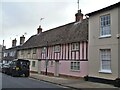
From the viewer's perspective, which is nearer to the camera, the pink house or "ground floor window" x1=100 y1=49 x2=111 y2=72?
"ground floor window" x1=100 y1=49 x2=111 y2=72

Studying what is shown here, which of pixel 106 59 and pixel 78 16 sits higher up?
pixel 78 16

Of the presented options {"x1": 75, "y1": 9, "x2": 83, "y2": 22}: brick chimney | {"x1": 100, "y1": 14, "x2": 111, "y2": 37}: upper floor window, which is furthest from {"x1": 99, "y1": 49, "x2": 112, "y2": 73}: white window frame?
{"x1": 75, "y1": 9, "x2": 83, "y2": 22}: brick chimney

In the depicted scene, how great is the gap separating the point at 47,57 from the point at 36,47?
224 inches

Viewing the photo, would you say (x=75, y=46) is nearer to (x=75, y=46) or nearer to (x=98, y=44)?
(x=75, y=46)

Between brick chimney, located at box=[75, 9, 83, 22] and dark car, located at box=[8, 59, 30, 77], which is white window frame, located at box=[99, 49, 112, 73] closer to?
brick chimney, located at box=[75, 9, 83, 22]

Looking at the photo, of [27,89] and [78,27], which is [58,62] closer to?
[78,27]

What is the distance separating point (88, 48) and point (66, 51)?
5.60 m

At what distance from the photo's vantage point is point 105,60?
71.8 feet

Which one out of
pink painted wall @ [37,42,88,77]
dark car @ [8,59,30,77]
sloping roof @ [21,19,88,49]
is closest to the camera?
pink painted wall @ [37,42,88,77]

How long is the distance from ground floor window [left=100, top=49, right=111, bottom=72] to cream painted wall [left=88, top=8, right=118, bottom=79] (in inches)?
14.2

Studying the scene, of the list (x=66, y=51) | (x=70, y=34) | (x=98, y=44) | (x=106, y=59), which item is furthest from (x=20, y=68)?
(x=106, y=59)

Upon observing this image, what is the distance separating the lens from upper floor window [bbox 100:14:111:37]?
21.9 m

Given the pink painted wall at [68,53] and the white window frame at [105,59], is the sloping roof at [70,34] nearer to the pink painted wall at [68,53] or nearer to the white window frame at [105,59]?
the pink painted wall at [68,53]

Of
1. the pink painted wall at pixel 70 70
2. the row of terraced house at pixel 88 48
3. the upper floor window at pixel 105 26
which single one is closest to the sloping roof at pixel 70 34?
the row of terraced house at pixel 88 48
